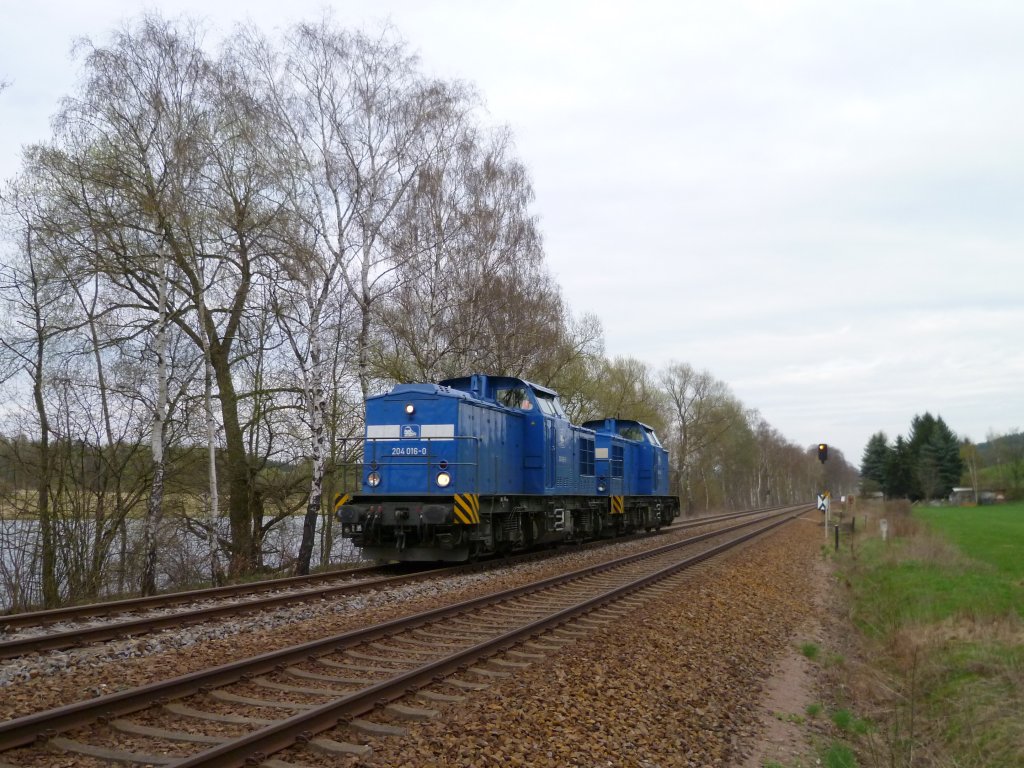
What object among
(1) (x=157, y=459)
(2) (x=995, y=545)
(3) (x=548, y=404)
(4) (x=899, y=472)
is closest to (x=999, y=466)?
(4) (x=899, y=472)

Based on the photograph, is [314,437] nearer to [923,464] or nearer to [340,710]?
[340,710]

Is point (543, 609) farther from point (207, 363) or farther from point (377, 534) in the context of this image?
point (207, 363)

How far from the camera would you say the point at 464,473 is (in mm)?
15281

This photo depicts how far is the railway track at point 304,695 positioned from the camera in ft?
16.3

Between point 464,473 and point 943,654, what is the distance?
8.49 m

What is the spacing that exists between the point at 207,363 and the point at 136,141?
5522mm

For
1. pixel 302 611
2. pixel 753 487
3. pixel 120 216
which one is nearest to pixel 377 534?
pixel 302 611

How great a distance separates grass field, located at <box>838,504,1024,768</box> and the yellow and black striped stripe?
270 inches

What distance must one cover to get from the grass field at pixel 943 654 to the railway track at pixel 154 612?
24.2 feet

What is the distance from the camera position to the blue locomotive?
14734 mm

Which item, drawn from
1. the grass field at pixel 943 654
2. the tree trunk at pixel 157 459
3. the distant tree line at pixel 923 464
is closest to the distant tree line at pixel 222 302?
the tree trunk at pixel 157 459

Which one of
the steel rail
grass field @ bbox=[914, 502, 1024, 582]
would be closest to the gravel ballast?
the steel rail

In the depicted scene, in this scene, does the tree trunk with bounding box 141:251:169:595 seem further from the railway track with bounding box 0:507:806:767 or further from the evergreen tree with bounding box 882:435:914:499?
the evergreen tree with bounding box 882:435:914:499

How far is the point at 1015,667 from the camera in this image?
9039 mm
